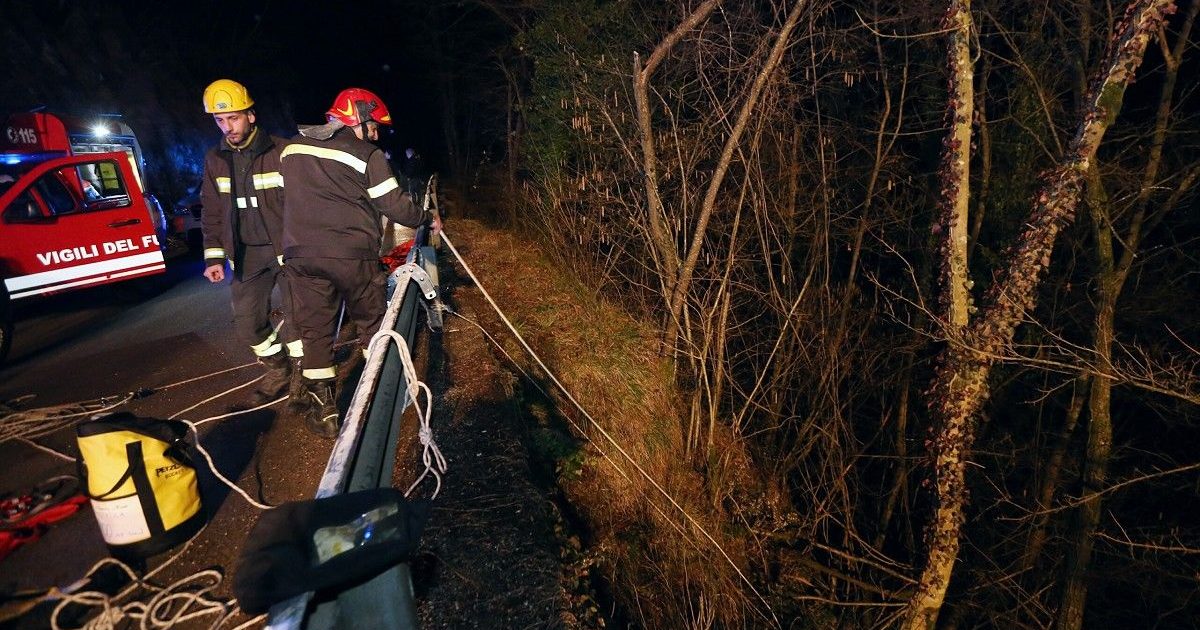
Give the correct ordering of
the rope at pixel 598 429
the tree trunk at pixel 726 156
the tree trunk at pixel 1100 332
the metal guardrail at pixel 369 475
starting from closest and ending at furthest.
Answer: the metal guardrail at pixel 369 475, the rope at pixel 598 429, the tree trunk at pixel 726 156, the tree trunk at pixel 1100 332

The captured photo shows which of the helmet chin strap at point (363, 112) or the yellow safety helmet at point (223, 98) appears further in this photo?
the yellow safety helmet at point (223, 98)

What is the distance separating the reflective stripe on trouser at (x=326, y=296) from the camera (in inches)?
142

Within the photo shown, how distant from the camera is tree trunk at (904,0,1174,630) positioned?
3.93 metres

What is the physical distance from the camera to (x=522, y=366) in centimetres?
596

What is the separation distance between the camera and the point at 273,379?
434 centimetres

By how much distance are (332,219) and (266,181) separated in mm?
957

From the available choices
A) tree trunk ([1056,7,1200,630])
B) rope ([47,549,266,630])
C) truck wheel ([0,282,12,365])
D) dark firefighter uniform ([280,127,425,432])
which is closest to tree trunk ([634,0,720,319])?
dark firefighter uniform ([280,127,425,432])

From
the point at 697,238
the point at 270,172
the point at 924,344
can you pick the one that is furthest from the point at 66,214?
the point at 924,344

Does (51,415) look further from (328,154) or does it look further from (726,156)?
(726,156)

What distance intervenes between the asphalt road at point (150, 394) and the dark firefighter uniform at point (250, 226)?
586 millimetres

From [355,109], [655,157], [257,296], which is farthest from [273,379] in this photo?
[655,157]

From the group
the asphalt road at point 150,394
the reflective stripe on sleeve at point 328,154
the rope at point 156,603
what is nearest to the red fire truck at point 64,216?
the asphalt road at point 150,394

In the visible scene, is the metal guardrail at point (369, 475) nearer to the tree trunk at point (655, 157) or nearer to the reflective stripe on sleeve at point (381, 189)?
the reflective stripe on sleeve at point (381, 189)

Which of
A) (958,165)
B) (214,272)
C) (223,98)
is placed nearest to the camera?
(223,98)
